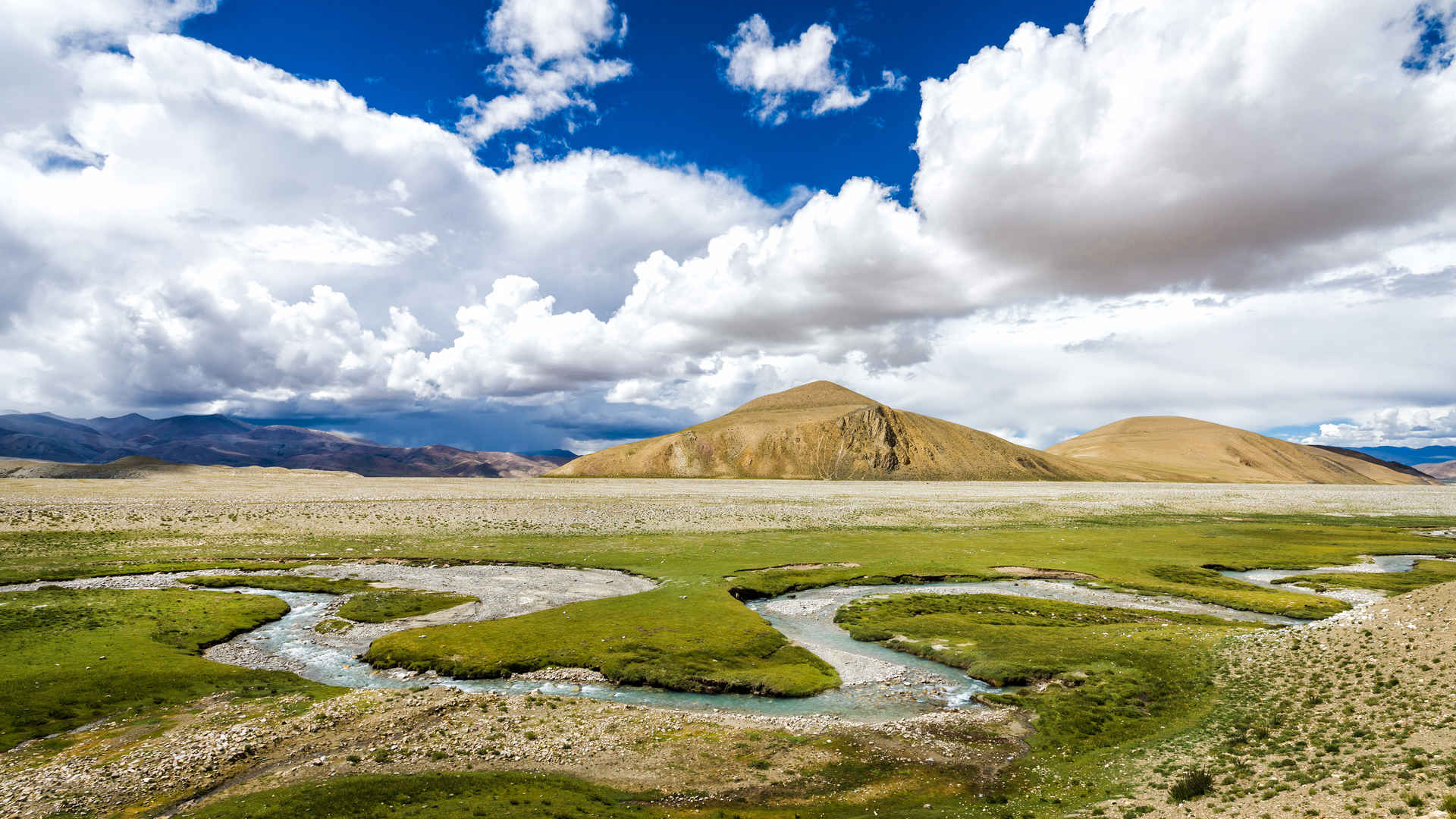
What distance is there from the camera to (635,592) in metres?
49.9

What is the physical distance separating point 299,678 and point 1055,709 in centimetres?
3331

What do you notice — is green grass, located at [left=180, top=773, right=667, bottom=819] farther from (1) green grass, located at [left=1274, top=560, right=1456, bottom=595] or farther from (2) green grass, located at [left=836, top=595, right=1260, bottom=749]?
(1) green grass, located at [left=1274, top=560, right=1456, bottom=595]

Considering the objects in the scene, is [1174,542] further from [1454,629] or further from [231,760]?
[231,760]

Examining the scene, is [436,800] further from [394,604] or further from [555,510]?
[555,510]

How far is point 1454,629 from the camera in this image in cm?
2680

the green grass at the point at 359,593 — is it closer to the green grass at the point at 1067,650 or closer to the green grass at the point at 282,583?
the green grass at the point at 282,583

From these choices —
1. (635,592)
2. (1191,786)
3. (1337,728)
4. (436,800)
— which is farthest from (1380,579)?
(436,800)

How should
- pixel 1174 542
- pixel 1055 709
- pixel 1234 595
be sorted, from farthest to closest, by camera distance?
pixel 1174 542
pixel 1234 595
pixel 1055 709

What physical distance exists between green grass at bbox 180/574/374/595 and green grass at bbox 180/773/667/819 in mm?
33813

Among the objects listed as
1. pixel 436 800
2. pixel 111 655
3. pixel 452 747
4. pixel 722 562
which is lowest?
pixel 452 747

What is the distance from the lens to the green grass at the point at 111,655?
2486 cm

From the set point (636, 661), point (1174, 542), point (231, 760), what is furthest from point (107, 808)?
point (1174, 542)

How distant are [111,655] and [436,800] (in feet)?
80.9

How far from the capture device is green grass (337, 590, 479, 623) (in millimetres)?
41406
